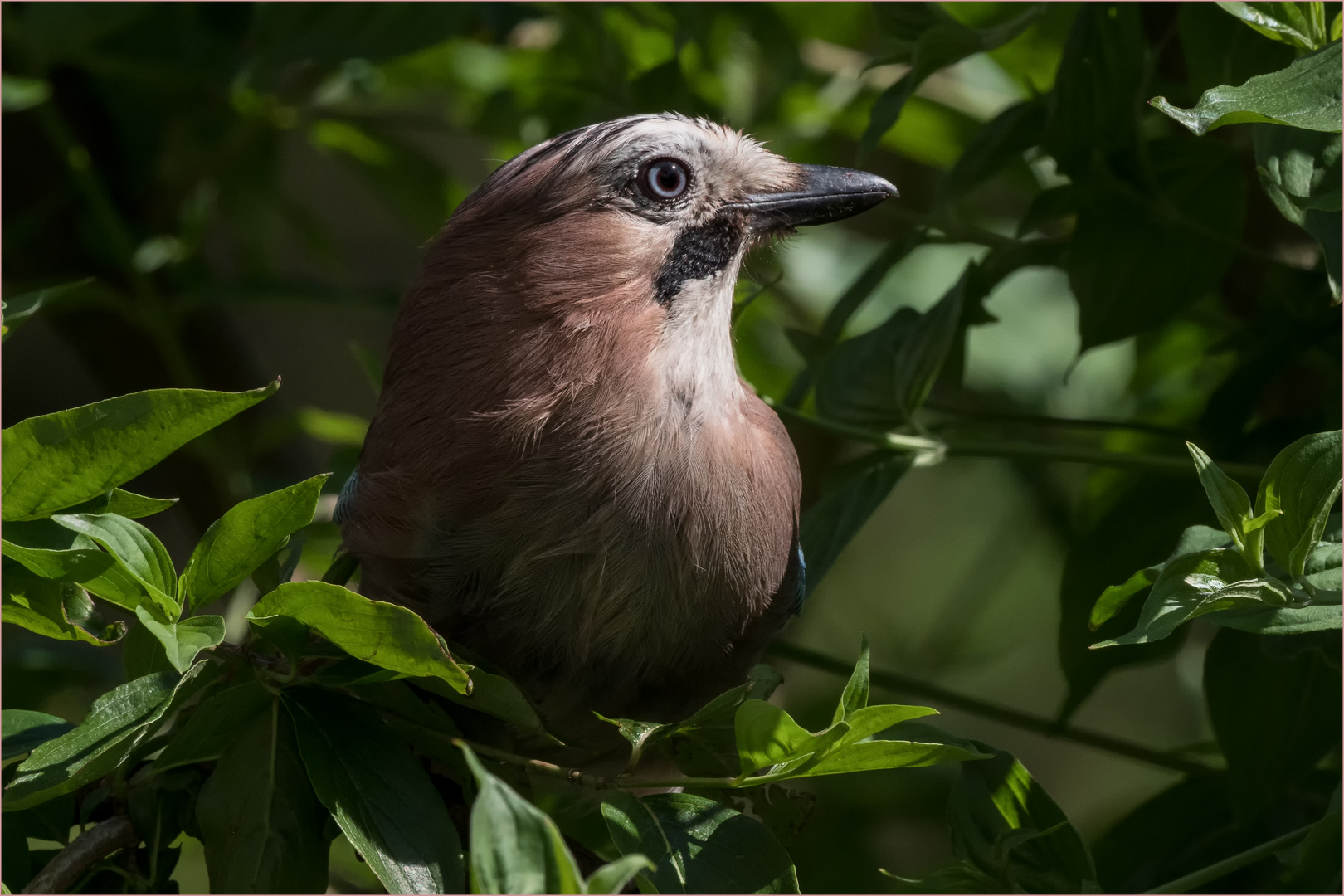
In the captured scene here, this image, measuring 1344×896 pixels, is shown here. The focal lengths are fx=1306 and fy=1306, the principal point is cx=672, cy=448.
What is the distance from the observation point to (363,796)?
1555 millimetres

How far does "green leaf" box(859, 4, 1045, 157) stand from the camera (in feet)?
6.64

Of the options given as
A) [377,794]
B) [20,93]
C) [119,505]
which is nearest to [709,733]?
[377,794]

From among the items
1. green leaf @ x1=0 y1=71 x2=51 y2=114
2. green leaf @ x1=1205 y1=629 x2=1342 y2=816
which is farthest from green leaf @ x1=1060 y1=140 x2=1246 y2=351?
green leaf @ x1=0 y1=71 x2=51 y2=114

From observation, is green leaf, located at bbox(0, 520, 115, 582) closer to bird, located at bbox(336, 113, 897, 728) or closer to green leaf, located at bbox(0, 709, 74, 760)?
green leaf, located at bbox(0, 709, 74, 760)

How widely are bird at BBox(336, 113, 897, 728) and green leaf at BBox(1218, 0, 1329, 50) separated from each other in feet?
2.29

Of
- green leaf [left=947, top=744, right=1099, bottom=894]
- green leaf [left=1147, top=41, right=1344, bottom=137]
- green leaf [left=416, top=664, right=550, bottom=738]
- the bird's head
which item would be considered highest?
green leaf [left=1147, top=41, right=1344, bottom=137]

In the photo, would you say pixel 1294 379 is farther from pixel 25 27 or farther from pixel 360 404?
pixel 360 404

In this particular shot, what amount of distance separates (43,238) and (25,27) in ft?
2.31

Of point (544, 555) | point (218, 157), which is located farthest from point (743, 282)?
point (218, 157)

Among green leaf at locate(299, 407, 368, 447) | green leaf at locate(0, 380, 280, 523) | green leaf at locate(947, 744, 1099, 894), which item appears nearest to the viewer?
green leaf at locate(0, 380, 280, 523)

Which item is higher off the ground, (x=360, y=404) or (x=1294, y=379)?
(x=1294, y=379)

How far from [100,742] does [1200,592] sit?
1240 mm

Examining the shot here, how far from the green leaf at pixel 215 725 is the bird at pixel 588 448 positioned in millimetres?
353

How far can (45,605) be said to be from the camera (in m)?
1.55
